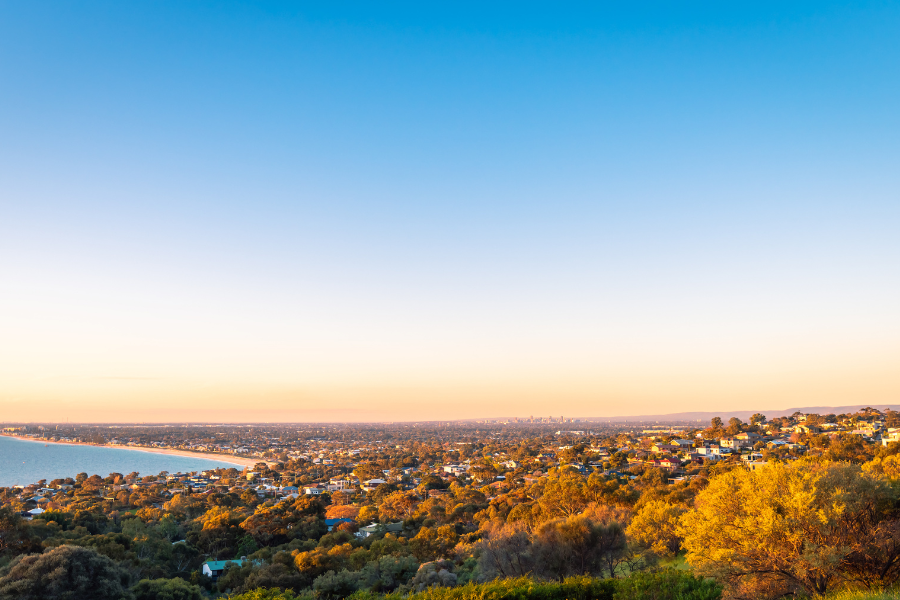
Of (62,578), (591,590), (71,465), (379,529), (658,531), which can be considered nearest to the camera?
(591,590)

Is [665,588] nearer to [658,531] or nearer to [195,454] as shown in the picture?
[658,531]

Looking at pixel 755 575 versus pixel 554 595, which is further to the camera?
pixel 755 575

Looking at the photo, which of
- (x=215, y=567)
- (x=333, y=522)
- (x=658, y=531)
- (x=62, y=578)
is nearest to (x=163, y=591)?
(x=62, y=578)

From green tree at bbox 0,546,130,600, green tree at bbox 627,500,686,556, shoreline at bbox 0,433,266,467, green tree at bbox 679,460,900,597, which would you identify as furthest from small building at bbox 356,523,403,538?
shoreline at bbox 0,433,266,467

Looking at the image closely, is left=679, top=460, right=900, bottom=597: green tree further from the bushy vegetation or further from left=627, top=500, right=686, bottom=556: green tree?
left=627, top=500, right=686, bottom=556: green tree

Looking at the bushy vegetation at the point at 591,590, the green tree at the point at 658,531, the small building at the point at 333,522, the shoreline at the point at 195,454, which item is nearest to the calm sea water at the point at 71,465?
the shoreline at the point at 195,454

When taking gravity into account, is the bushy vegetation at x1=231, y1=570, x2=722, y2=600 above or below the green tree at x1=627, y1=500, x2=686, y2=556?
above

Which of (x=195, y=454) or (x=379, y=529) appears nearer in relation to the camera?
(x=379, y=529)

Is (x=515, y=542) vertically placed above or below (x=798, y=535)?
below

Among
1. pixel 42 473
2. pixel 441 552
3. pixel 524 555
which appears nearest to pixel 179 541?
pixel 441 552

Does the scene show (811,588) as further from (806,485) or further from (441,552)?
(441,552)

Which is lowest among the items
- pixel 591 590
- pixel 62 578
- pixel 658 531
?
pixel 658 531
